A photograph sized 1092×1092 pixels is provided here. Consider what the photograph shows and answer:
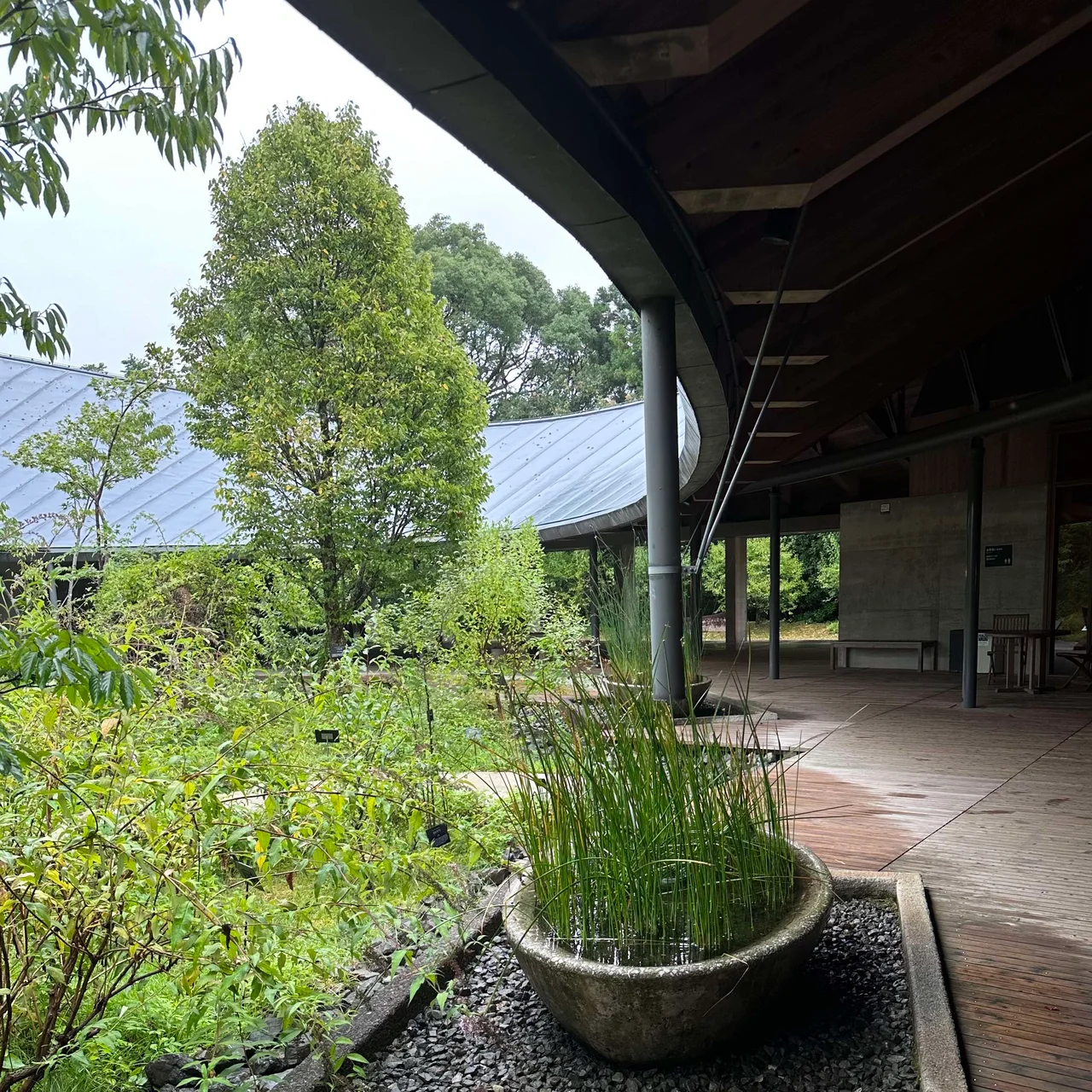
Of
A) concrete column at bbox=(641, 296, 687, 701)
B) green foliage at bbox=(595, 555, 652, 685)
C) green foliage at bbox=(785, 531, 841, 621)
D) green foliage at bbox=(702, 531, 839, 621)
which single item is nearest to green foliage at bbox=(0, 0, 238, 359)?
concrete column at bbox=(641, 296, 687, 701)

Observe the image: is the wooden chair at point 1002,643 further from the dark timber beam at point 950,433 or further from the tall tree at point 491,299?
the tall tree at point 491,299

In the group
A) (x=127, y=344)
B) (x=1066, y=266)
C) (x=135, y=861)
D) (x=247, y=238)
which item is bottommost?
(x=135, y=861)

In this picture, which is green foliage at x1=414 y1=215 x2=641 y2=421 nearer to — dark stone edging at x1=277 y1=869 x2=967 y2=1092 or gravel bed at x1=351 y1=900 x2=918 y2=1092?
dark stone edging at x1=277 y1=869 x2=967 y2=1092

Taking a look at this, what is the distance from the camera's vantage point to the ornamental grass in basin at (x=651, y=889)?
5.35ft

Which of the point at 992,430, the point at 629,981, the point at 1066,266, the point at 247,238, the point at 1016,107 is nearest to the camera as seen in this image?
the point at 629,981

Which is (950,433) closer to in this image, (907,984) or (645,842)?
(907,984)

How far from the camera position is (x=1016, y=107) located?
313cm

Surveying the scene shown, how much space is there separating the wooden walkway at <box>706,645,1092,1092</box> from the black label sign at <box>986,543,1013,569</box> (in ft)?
6.66

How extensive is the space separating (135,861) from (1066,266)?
6.30 m

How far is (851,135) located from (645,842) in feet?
7.43

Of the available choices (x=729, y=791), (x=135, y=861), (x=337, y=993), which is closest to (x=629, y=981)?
(x=729, y=791)

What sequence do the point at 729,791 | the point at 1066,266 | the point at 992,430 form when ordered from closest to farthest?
the point at 729,791 < the point at 1066,266 < the point at 992,430

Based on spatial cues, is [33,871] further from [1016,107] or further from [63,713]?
[1016,107]

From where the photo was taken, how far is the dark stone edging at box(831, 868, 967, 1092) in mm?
1526
